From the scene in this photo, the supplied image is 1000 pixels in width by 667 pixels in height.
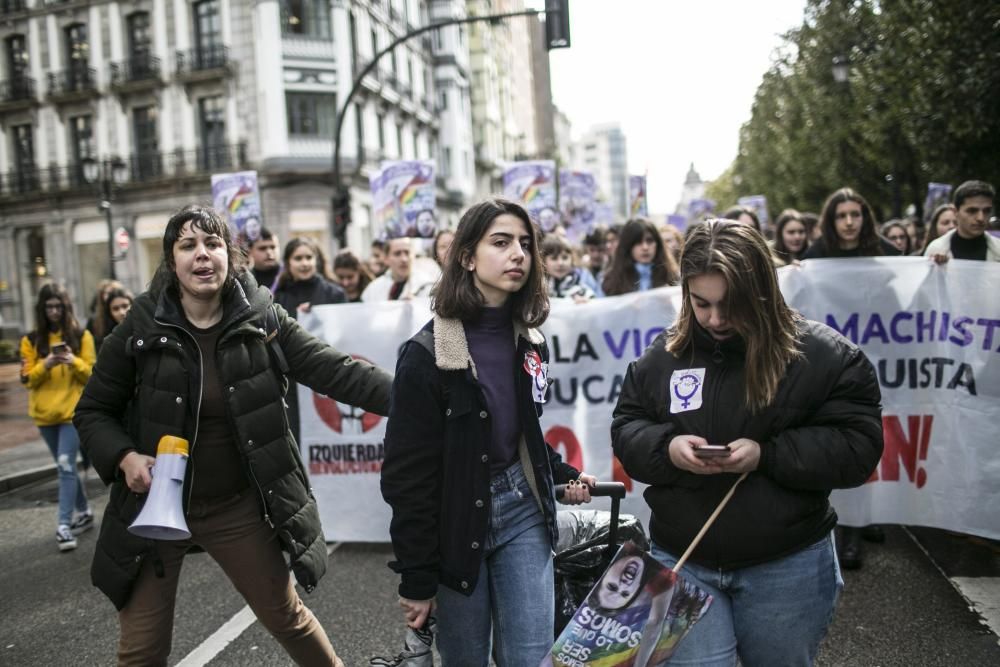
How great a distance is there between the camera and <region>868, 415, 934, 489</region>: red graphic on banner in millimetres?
4703

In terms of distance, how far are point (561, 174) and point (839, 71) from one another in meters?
6.13

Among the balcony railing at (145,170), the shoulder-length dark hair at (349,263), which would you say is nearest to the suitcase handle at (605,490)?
the shoulder-length dark hair at (349,263)

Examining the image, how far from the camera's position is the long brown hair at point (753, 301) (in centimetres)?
216

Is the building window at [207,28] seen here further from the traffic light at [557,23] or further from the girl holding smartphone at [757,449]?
the girl holding smartphone at [757,449]

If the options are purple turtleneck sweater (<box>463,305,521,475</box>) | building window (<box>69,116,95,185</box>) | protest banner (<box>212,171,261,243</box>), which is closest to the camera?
purple turtleneck sweater (<box>463,305,521,475</box>)

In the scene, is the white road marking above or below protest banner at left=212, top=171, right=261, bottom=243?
below

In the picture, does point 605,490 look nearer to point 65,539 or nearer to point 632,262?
point 632,262

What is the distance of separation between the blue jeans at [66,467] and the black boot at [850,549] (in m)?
5.15

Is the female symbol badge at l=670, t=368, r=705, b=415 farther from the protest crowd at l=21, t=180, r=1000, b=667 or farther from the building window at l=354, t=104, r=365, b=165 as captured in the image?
the building window at l=354, t=104, r=365, b=165

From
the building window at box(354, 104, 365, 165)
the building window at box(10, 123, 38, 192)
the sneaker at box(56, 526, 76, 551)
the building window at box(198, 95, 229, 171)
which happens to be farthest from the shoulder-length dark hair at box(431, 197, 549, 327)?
the building window at box(10, 123, 38, 192)

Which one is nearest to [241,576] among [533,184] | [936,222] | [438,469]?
[438,469]

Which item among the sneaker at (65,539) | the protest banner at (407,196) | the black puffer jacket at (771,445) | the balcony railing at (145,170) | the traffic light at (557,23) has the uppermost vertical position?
the balcony railing at (145,170)

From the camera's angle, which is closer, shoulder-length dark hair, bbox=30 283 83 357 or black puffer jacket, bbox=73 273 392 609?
black puffer jacket, bbox=73 273 392 609

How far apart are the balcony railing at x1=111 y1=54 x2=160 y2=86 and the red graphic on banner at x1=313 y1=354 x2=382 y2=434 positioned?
97.7 feet
